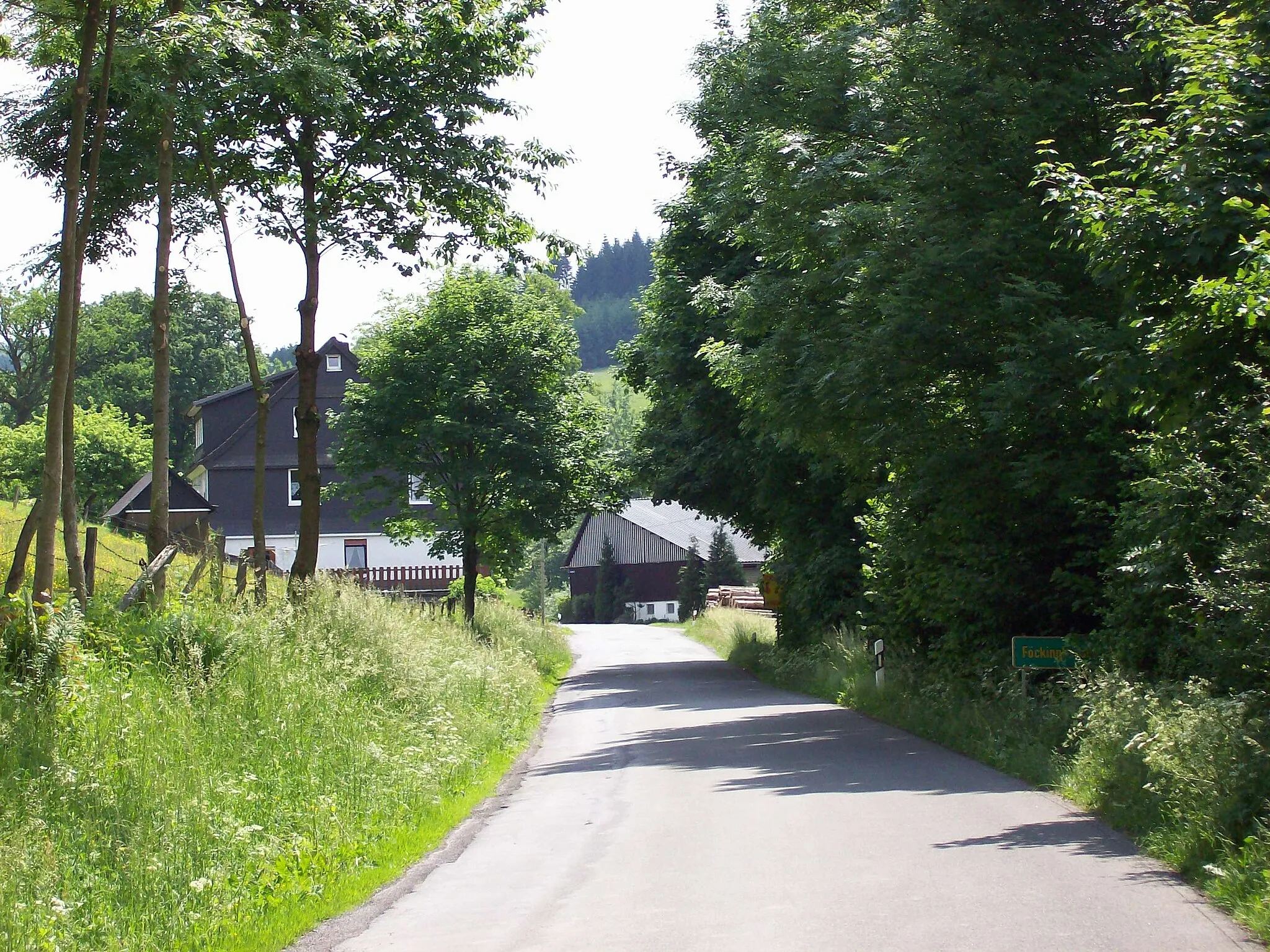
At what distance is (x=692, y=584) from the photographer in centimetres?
7888

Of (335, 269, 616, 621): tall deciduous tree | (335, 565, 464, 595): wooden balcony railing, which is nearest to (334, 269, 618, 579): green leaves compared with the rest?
(335, 269, 616, 621): tall deciduous tree

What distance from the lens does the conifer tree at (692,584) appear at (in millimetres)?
78000

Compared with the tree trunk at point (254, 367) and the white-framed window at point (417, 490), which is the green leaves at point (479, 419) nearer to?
the white-framed window at point (417, 490)

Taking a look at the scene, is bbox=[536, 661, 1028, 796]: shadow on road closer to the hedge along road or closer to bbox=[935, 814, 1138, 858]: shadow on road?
the hedge along road

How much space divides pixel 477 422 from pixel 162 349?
17.1 m

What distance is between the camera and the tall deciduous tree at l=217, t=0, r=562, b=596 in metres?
17.1

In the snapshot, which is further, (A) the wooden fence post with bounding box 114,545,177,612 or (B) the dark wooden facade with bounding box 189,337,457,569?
(B) the dark wooden facade with bounding box 189,337,457,569

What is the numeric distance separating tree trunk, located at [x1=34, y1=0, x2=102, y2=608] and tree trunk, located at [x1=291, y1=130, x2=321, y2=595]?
6333 millimetres

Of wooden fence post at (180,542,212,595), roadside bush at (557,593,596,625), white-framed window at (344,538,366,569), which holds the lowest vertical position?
roadside bush at (557,593,596,625)

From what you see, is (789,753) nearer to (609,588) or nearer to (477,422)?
(477,422)

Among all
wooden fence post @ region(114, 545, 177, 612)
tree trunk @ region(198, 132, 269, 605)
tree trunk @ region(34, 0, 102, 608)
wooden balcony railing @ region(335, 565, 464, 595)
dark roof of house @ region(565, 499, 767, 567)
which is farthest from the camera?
dark roof of house @ region(565, 499, 767, 567)

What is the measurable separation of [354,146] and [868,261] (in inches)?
286

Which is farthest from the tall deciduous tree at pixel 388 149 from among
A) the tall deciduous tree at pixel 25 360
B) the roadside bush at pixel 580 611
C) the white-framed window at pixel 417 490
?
the roadside bush at pixel 580 611

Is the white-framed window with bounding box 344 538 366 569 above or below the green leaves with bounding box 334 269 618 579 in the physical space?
below
